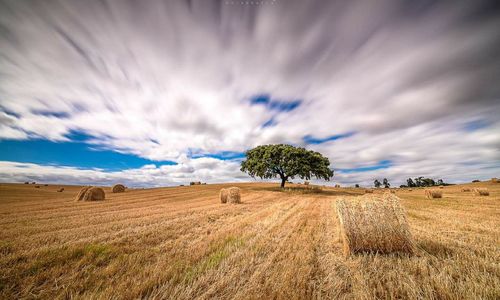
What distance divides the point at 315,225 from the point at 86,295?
288 inches

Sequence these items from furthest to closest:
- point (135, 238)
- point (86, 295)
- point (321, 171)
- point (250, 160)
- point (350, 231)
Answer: point (250, 160) → point (321, 171) → point (135, 238) → point (350, 231) → point (86, 295)

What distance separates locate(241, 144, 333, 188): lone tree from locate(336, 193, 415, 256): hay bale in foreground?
1012 inches

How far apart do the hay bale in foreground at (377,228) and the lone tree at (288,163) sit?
25.7 metres

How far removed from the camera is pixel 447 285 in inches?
133

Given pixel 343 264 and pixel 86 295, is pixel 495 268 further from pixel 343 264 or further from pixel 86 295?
pixel 86 295

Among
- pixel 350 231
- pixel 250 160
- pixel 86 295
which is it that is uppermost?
pixel 250 160

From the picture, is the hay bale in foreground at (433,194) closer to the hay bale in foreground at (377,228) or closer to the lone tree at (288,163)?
the lone tree at (288,163)

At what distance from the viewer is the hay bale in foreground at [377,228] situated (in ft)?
17.1

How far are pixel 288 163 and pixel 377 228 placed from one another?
27.3 m

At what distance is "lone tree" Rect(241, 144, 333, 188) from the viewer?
3206 centimetres

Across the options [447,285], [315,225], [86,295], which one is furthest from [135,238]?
[447,285]

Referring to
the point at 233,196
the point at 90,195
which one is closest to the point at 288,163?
the point at 233,196

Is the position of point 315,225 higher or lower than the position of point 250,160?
lower

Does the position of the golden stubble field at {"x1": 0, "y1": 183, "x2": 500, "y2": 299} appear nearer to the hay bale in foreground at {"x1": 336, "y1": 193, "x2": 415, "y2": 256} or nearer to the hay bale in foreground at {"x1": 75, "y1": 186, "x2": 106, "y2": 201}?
the hay bale in foreground at {"x1": 336, "y1": 193, "x2": 415, "y2": 256}
